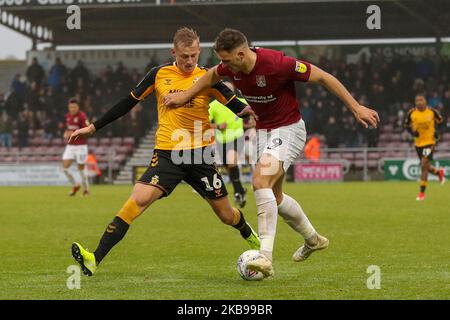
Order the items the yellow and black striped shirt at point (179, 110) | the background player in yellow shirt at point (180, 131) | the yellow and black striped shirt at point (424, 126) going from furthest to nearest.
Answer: the yellow and black striped shirt at point (424, 126), the yellow and black striped shirt at point (179, 110), the background player in yellow shirt at point (180, 131)

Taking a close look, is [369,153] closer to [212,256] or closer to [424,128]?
[424,128]

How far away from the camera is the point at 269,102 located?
7668 mm

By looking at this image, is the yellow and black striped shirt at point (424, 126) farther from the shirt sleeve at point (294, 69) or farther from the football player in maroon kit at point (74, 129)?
the shirt sleeve at point (294, 69)

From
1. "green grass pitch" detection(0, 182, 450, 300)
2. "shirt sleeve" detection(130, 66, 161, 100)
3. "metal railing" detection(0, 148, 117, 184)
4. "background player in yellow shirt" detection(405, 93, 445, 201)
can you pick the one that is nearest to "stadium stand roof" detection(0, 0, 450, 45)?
"metal railing" detection(0, 148, 117, 184)

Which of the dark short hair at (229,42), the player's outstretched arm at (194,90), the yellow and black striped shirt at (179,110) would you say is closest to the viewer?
the dark short hair at (229,42)

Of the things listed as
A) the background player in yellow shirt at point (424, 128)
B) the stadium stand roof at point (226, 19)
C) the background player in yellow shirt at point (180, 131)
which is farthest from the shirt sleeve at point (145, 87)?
the stadium stand roof at point (226, 19)

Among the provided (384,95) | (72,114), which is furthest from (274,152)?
(384,95)

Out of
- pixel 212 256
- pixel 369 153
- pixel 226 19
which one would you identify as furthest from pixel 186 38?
pixel 226 19

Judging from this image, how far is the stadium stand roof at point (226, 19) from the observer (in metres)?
32.3

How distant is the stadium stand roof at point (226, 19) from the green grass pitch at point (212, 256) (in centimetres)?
1585

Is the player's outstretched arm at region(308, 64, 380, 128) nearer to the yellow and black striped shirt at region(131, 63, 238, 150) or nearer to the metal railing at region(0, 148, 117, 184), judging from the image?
the yellow and black striped shirt at region(131, 63, 238, 150)

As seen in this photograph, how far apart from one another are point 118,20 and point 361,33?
10.7m

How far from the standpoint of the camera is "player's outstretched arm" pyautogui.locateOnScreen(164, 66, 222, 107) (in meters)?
7.70
